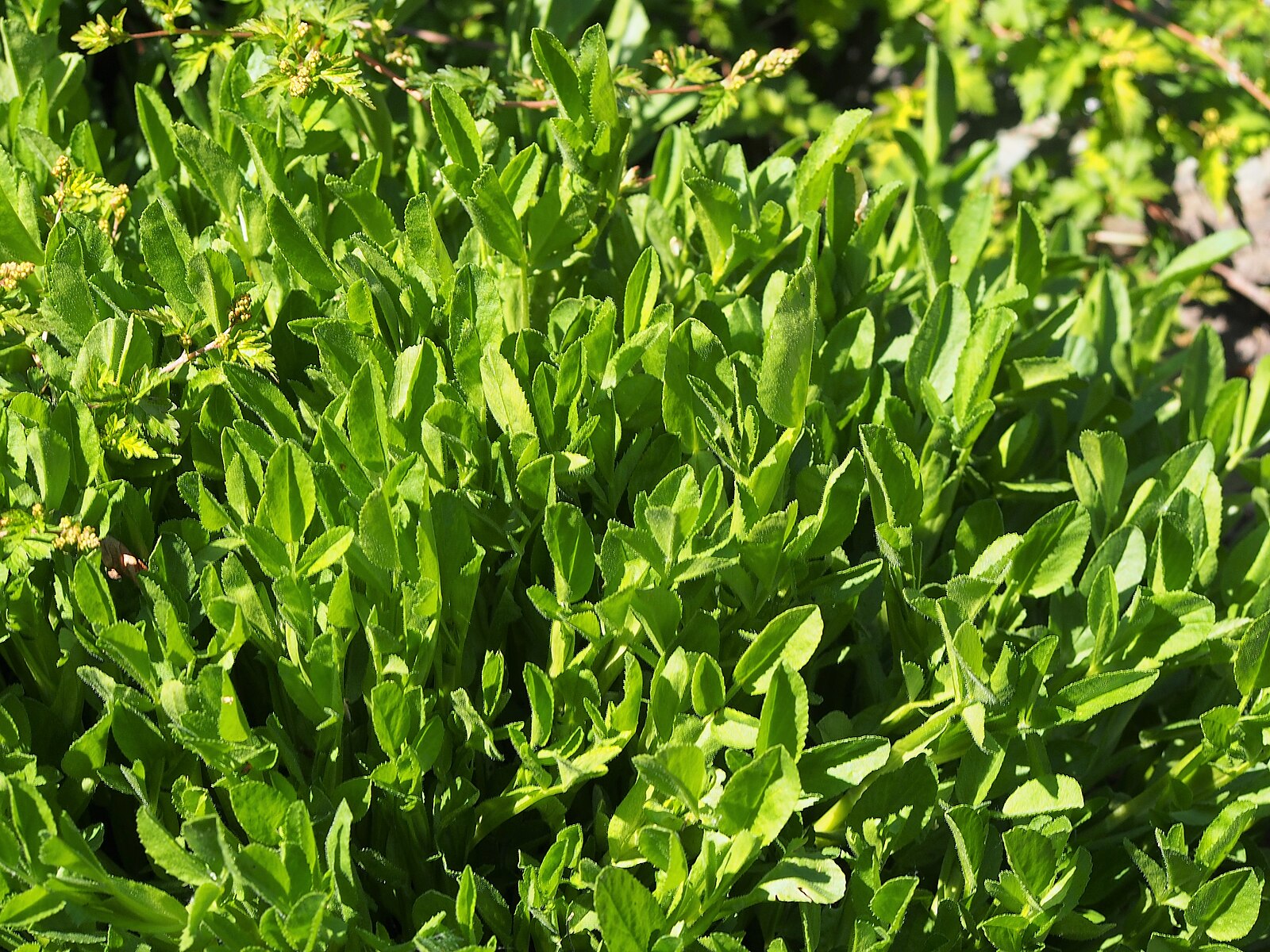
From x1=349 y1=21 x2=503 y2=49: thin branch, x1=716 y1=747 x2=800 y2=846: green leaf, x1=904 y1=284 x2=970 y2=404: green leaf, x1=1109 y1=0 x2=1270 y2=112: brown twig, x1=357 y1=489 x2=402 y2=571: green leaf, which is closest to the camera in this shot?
x1=716 y1=747 x2=800 y2=846: green leaf

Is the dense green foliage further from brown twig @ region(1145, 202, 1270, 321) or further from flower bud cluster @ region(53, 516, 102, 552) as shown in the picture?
brown twig @ region(1145, 202, 1270, 321)

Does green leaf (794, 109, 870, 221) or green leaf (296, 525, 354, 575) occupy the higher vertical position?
green leaf (794, 109, 870, 221)

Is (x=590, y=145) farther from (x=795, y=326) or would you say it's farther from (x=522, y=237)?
(x=795, y=326)

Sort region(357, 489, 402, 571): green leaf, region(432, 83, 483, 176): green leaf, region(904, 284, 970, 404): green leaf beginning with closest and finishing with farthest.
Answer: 1. region(357, 489, 402, 571): green leaf
2. region(432, 83, 483, 176): green leaf
3. region(904, 284, 970, 404): green leaf

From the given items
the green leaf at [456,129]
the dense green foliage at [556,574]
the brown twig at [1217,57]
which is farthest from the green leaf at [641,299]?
the brown twig at [1217,57]

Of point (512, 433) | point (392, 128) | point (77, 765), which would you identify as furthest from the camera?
point (392, 128)

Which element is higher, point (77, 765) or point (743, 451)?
point (743, 451)

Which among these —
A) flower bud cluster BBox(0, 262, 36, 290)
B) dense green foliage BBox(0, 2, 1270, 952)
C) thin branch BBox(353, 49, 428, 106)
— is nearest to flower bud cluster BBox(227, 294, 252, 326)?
dense green foliage BBox(0, 2, 1270, 952)

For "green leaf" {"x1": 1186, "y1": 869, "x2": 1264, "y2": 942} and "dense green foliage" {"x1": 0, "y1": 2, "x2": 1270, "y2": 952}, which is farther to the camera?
"green leaf" {"x1": 1186, "y1": 869, "x2": 1264, "y2": 942}

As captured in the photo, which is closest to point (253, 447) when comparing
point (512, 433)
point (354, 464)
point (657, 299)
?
point (354, 464)
